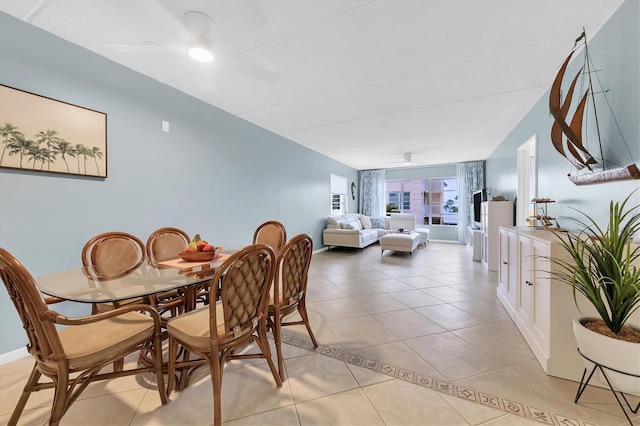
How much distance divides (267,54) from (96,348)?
235 cm

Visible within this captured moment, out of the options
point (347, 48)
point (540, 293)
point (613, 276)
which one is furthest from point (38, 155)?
point (540, 293)

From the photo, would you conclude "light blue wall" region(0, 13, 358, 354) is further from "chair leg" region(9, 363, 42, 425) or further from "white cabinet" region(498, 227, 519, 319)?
"white cabinet" region(498, 227, 519, 319)

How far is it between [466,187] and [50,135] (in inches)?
331

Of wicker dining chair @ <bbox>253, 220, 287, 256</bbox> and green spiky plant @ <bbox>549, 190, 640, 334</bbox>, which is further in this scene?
wicker dining chair @ <bbox>253, 220, 287, 256</bbox>

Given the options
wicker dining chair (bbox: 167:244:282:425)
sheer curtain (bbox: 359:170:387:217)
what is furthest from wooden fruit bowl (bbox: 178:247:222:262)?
sheer curtain (bbox: 359:170:387:217)

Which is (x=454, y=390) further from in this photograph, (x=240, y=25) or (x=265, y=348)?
(x=240, y=25)

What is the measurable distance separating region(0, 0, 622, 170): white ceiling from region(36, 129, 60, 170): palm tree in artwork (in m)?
0.79

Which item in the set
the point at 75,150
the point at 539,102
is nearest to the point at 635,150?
the point at 539,102

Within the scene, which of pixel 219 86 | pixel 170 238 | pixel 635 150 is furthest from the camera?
pixel 219 86

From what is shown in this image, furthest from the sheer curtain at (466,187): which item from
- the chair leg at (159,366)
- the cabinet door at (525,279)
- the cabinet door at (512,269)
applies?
the chair leg at (159,366)

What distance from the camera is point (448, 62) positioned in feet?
7.61

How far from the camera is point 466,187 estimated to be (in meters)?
7.38

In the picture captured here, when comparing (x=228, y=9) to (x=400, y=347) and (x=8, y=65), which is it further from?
(x=400, y=347)

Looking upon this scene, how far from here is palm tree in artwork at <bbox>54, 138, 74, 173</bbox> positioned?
2.00 m
